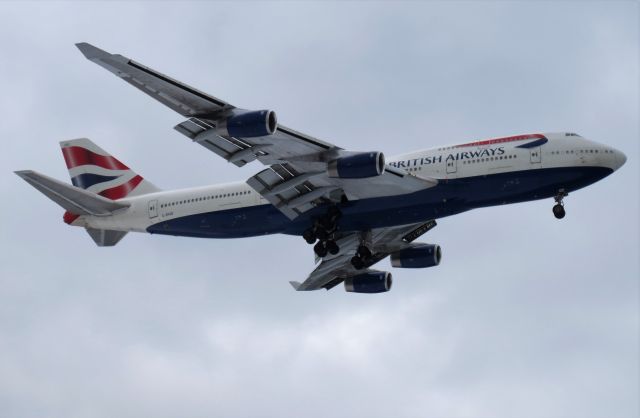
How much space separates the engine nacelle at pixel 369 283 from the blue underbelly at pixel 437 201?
357 inches

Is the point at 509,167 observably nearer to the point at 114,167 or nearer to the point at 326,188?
the point at 326,188

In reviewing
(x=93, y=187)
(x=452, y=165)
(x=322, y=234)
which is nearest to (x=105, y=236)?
(x=93, y=187)

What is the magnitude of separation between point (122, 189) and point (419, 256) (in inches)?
675

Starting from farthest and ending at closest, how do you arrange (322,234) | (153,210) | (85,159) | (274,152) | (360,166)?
1. (85,159)
2. (153,210)
3. (322,234)
4. (274,152)
5. (360,166)

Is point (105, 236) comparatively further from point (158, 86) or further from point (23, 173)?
point (158, 86)

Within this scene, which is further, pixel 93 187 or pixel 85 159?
pixel 85 159

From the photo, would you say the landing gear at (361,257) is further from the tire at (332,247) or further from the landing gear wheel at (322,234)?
the landing gear wheel at (322,234)

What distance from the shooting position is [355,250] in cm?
6600

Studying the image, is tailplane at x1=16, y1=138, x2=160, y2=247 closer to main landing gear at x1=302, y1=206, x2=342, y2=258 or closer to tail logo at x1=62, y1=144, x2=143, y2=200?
tail logo at x1=62, y1=144, x2=143, y2=200

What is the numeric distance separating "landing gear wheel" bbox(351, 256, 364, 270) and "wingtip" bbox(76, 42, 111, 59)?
1946cm

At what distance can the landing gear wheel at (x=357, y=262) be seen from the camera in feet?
205

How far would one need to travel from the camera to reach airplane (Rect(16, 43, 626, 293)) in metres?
51.6

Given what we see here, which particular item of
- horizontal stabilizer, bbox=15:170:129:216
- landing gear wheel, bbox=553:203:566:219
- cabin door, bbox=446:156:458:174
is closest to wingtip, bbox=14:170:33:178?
horizontal stabilizer, bbox=15:170:129:216

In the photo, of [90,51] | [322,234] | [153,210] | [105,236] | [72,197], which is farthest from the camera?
[105,236]
